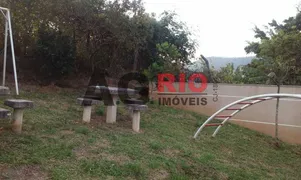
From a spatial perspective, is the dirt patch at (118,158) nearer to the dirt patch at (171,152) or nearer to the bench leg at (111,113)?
the dirt patch at (171,152)

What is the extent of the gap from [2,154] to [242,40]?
11012 mm

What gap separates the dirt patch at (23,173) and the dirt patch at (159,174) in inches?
47.6

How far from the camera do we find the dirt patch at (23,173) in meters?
2.66

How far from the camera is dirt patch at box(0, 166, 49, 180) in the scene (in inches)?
105

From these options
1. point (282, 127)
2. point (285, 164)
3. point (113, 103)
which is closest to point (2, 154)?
point (113, 103)

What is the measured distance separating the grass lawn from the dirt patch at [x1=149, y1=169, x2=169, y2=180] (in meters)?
0.01

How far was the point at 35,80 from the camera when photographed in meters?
7.35

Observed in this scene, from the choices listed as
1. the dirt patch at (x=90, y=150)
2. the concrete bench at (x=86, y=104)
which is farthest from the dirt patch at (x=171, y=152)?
the concrete bench at (x=86, y=104)

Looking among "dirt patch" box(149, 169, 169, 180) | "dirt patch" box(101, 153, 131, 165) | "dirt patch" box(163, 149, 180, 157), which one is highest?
"dirt patch" box(101, 153, 131, 165)

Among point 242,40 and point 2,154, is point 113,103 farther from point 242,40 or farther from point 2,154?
point 242,40

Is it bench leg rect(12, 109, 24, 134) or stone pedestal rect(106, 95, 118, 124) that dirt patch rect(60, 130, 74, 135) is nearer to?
bench leg rect(12, 109, 24, 134)

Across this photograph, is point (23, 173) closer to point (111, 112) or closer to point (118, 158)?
point (118, 158)

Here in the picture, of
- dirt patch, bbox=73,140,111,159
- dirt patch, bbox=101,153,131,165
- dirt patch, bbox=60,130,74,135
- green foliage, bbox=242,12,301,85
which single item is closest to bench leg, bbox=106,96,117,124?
dirt patch, bbox=60,130,74,135

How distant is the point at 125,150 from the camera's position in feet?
12.4
